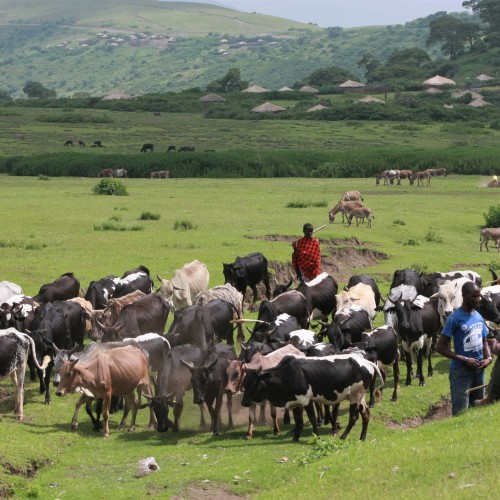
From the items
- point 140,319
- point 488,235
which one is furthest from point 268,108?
point 140,319

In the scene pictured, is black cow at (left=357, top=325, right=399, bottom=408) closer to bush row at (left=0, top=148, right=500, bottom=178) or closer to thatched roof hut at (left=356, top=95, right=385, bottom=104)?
bush row at (left=0, top=148, right=500, bottom=178)

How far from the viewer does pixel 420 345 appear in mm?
20047

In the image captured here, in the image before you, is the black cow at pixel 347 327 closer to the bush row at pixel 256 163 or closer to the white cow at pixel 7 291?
the white cow at pixel 7 291

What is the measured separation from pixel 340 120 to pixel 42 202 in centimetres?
6253

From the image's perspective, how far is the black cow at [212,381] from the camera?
16.8 metres

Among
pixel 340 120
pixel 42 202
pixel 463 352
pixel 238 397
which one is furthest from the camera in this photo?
pixel 340 120

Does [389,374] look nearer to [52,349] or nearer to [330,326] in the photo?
[330,326]

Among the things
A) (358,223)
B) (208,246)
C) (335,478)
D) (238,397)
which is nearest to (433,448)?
(335,478)

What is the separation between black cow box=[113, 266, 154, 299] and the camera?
931 inches

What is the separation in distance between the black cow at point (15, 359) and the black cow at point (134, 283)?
5.62 meters

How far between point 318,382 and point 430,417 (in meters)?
3.19

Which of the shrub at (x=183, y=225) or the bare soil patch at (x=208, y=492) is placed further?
the shrub at (x=183, y=225)

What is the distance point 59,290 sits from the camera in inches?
913

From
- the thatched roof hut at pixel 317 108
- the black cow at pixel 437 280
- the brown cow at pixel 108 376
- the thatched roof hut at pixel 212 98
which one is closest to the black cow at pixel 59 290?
the brown cow at pixel 108 376
